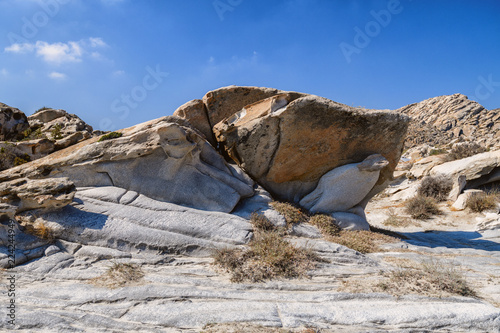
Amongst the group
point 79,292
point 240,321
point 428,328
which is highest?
point 79,292

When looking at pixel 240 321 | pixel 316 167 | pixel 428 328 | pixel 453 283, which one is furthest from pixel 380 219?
pixel 240 321

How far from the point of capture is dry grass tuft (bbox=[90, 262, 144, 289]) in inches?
248

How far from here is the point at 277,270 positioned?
7.03 m

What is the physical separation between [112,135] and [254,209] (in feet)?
18.4

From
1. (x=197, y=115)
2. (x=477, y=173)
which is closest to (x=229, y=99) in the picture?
(x=197, y=115)

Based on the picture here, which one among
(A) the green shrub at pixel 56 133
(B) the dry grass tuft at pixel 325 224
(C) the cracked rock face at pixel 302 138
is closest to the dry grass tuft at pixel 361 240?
(B) the dry grass tuft at pixel 325 224

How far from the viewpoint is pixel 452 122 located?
54938 millimetres

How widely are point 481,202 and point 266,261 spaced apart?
15.3 meters

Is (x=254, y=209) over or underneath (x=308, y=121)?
underneath

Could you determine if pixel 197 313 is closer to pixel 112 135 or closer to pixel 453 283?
pixel 453 283

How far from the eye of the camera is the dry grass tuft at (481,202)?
16.2 meters

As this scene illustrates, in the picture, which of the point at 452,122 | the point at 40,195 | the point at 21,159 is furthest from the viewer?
the point at 452,122

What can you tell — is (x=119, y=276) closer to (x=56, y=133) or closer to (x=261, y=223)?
(x=261, y=223)

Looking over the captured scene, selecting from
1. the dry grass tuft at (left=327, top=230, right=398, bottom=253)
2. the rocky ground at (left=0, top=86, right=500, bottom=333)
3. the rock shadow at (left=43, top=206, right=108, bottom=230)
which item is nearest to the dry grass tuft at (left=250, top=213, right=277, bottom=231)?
the rocky ground at (left=0, top=86, right=500, bottom=333)
